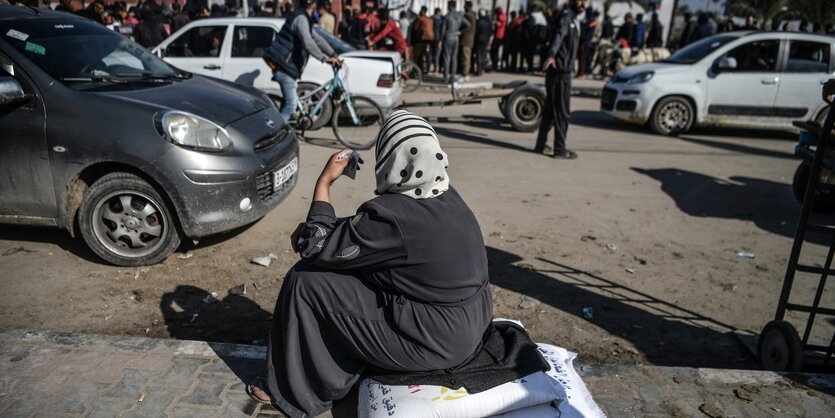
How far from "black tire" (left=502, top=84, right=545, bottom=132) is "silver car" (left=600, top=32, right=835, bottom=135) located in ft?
5.73

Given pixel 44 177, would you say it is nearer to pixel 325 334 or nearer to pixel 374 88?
pixel 325 334

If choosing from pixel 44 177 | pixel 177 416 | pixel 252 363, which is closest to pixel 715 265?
pixel 252 363

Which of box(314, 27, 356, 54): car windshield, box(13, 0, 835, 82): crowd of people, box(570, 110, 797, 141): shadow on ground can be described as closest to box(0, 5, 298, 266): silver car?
box(314, 27, 356, 54): car windshield

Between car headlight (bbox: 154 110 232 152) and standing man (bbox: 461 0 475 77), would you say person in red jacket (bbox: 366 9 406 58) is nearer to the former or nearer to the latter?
standing man (bbox: 461 0 475 77)

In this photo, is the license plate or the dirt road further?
the license plate

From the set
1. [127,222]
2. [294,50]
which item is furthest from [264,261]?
[294,50]

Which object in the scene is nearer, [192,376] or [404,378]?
[404,378]

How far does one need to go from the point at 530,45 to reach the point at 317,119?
11683 mm

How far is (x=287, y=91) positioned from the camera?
809 centimetres

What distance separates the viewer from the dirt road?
3812 millimetres

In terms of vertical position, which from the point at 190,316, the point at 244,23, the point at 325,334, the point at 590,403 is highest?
the point at 244,23

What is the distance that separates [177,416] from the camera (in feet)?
8.59

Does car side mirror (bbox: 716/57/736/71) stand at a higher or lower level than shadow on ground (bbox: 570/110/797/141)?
higher

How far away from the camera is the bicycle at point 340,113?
8.25m
